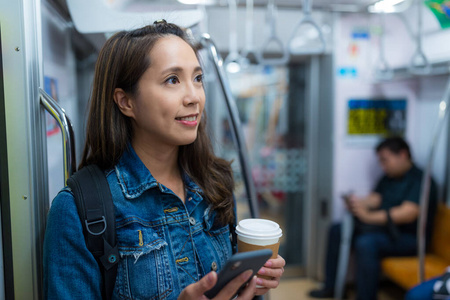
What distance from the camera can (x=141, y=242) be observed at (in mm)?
1021

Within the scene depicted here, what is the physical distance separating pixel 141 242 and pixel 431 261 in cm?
305

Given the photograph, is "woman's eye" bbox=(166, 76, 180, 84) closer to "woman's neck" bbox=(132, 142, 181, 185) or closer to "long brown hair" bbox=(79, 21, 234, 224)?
"long brown hair" bbox=(79, 21, 234, 224)

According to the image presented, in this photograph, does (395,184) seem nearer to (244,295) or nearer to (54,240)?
(244,295)

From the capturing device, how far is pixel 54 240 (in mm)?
932

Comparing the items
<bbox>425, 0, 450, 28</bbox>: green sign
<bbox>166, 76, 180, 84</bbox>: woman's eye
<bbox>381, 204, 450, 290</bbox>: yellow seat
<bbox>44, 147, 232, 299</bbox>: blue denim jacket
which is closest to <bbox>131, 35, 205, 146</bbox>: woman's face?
<bbox>166, 76, 180, 84</bbox>: woman's eye

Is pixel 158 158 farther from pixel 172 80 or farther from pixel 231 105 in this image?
pixel 231 105

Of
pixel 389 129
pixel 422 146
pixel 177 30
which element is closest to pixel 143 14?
pixel 177 30

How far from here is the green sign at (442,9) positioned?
2.79 meters

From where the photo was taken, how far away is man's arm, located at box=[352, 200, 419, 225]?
3.30 metres

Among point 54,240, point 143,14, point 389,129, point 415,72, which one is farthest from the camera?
point 389,129

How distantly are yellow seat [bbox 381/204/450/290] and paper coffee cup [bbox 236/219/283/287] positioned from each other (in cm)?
241

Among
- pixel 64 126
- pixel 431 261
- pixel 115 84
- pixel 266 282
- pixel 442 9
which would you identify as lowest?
pixel 431 261

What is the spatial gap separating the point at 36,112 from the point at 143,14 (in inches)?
23.8

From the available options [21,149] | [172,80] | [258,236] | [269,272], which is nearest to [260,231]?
[258,236]
